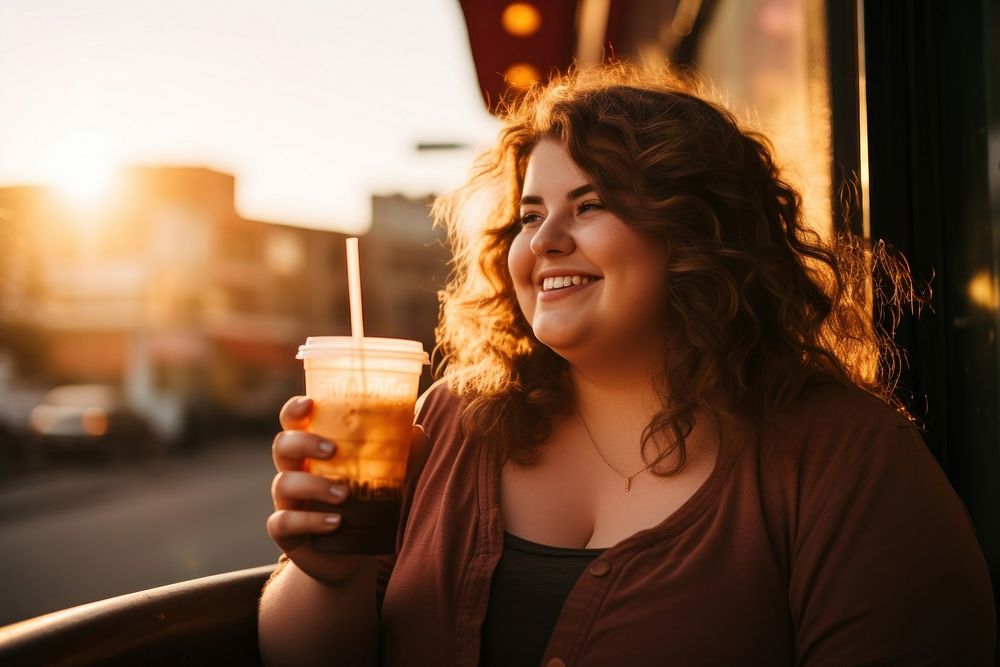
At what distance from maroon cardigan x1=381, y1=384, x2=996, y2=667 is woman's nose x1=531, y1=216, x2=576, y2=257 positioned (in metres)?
Answer: 0.50

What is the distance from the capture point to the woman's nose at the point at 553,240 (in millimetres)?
1751

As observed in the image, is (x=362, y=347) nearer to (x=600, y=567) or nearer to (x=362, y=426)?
(x=362, y=426)

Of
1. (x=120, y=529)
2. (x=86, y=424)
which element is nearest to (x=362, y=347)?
(x=120, y=529)

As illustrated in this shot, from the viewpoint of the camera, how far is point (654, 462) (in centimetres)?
169

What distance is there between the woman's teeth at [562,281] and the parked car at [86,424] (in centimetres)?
1836

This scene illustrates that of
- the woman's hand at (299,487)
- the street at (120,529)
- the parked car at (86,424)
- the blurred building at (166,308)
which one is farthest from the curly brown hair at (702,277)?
the blurred building at (166,308)

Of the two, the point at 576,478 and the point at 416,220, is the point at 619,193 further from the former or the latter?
the point at 416,220

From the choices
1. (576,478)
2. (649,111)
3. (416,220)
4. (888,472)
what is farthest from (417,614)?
(416,220)

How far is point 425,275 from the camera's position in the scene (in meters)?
44.1

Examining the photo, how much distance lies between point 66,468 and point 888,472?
19.4 metres

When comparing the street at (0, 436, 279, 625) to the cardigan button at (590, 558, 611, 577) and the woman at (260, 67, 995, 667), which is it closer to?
the woman at (260, 67, 995, 667)

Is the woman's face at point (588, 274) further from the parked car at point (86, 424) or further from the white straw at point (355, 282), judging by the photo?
the parked car at point (86, 424)

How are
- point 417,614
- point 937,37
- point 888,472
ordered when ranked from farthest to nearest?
point 937,37
point 417,614
point 888,472

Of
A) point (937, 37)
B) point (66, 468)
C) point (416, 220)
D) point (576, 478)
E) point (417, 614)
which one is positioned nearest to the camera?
point (417, 614)
